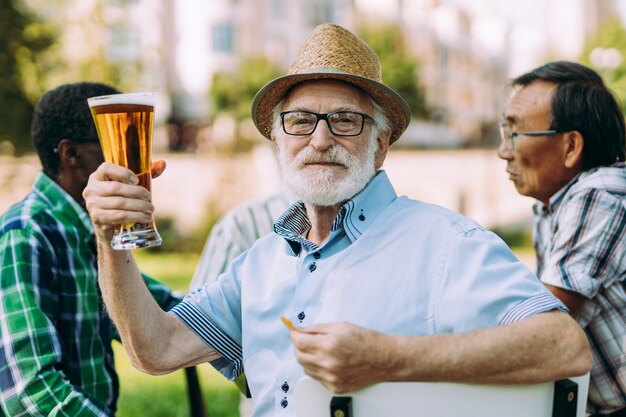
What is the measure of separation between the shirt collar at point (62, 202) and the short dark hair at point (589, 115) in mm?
1875

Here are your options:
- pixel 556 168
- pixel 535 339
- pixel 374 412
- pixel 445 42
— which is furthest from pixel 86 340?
pixel 445 42

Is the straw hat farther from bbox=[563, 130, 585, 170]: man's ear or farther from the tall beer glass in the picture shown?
bbox=[563, 130, 585, 170]: man's ear

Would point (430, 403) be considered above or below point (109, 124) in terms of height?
below

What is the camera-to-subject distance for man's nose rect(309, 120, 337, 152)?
2.25 m

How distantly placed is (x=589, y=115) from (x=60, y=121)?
207cm

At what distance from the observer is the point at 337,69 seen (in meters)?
2.24

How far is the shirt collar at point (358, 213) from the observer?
2191mm

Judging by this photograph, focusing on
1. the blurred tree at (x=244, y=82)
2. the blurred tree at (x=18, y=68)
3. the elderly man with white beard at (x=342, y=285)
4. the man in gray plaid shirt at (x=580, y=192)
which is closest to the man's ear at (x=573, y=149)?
the man in gray plaid shirt at (x=580, y=192)

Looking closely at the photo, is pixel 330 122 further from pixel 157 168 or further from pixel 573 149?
pixel 573 149

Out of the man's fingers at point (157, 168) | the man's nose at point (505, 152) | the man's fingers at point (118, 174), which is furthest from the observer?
the man's nose at point (505, 152)

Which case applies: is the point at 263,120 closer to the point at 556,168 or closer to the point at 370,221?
the point at 370,221

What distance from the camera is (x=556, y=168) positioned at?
2.88 meters

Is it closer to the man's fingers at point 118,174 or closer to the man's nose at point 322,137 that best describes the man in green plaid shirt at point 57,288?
the man's fingers at point 118,174

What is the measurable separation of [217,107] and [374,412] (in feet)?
113
